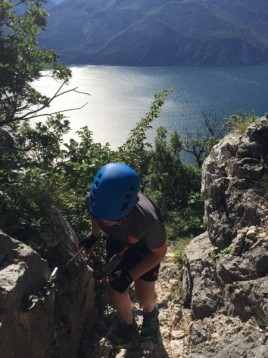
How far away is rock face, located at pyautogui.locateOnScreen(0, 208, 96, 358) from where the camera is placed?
10.3 ft

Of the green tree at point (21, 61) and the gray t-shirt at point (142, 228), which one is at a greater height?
the green tree at point (21, 61)

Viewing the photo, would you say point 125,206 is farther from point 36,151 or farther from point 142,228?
point 36,151

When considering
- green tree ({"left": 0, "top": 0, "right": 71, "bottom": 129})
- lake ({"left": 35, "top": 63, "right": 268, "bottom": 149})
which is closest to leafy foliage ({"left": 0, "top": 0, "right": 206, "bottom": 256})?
green tree ({"left": 0, "top": 0, "right": 71, "bottom": 129})

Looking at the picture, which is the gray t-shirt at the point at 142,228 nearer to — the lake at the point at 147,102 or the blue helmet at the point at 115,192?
the blue helmet at the point at 115,192

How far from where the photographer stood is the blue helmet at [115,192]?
3.54 meters

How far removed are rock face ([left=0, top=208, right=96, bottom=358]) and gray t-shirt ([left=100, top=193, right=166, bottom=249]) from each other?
2.41 feet

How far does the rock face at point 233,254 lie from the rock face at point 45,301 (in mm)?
1389

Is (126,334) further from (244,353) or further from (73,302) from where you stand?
(244,353)

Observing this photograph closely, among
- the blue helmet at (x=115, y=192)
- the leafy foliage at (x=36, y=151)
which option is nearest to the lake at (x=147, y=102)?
the leafy foliage at (x=36, y=151)

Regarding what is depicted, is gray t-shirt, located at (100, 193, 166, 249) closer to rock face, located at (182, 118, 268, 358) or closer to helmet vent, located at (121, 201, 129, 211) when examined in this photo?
helmet vent, located at (121, 201, 129, 211)

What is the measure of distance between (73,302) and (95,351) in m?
0.58

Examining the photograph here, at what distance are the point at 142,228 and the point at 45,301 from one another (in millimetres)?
1176

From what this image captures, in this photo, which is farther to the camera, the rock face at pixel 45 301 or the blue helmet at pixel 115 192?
the blue helmet at pixel 115 192

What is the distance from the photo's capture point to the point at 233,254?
536 cm
